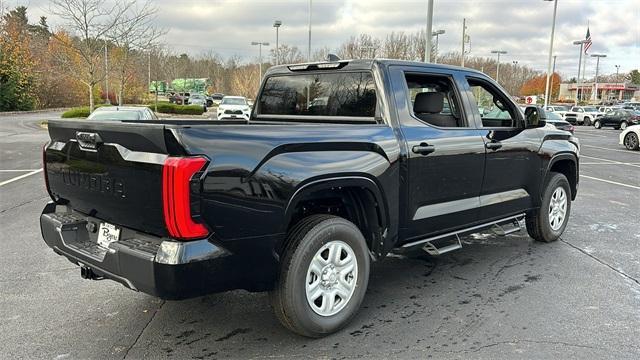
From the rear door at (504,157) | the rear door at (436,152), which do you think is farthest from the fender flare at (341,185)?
the rear door at (504,157)

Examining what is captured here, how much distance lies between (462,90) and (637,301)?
2.32 metres

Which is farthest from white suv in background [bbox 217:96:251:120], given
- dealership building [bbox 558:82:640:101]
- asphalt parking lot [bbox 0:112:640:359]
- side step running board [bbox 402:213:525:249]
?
dealership building [bbox 558:82:640:101]

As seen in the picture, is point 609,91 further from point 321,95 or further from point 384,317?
point 384,317

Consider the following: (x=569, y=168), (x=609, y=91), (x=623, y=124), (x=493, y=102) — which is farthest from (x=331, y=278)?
(x=609, y=91)

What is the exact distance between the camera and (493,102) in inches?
217

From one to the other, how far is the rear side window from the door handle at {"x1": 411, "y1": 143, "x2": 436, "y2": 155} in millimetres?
443

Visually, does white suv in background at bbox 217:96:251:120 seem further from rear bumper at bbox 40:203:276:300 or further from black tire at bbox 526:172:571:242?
rear bumper at bbox 40:203:276:300

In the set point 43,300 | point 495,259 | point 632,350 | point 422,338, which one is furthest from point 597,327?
point 43,300

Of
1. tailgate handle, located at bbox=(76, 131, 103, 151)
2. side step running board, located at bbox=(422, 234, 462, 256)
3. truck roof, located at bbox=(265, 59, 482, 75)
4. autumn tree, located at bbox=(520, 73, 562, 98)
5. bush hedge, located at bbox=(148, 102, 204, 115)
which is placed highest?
autumn tree, located at bbox=(520, 73, 562, 98)

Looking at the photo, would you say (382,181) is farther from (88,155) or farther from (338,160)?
(88,155)

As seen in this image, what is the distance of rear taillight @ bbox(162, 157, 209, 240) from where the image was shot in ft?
8.89

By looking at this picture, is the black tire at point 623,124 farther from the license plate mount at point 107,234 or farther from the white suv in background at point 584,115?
the license plate mount at point 107,234

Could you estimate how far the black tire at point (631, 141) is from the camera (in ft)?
65.3

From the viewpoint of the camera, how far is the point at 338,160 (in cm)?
346
